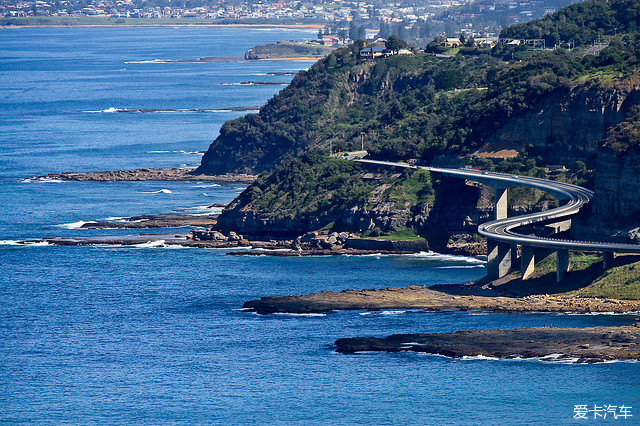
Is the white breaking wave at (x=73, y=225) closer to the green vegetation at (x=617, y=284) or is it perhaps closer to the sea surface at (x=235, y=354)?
the sea surface at (x=235, y=354)

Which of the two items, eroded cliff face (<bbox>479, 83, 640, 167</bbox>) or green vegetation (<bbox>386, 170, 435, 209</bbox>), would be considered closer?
eroded cliff face (<bbox>479, 83, 640, 167</bbox>)

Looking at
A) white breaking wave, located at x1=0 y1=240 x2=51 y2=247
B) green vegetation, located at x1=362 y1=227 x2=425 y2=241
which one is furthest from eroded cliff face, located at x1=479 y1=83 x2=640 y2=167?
white breaking wave, located at x1=0 y1=240 x2=51 y2=247

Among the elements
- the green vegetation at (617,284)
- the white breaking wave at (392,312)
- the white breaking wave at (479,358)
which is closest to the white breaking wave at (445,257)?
the green vegetation at (617,284)

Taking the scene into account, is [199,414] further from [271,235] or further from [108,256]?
[271,235]

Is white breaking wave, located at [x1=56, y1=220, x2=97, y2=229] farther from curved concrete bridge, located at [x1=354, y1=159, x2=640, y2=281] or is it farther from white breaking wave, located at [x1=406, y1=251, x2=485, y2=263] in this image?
curved concrete bridge, located at [x1=354, y1=159, x2=640, y2=281]

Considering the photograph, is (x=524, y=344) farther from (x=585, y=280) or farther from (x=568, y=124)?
(x=568, y=124)

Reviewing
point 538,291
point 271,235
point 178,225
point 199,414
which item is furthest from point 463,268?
point 199,414
